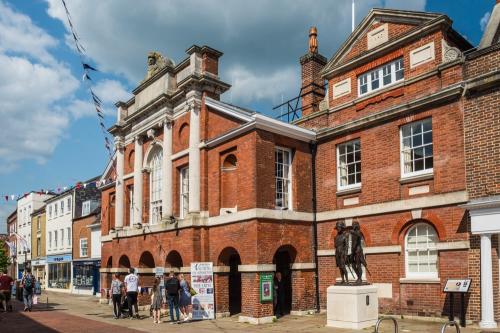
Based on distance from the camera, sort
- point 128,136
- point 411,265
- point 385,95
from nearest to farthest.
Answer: point 411,265 → point 385,95 → point 128,136

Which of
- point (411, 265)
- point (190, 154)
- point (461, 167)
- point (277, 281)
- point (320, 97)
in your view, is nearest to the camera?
point (461, 167)

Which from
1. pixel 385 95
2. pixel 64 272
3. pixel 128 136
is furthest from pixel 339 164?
pixel 64 272

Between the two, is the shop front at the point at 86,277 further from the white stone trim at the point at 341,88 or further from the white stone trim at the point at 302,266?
the white stone trim at the point at 341,88

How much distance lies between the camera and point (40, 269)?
49.9 meters

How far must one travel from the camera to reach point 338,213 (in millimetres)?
17984

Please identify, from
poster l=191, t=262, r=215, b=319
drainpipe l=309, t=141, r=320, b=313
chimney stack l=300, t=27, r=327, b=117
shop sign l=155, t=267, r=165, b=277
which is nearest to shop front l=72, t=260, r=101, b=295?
shop sign l=155, t=267, r=165, b=277

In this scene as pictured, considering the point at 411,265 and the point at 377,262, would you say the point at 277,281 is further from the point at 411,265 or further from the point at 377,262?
the point at 411,265

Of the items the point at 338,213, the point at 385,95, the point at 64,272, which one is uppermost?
the point at 385,95

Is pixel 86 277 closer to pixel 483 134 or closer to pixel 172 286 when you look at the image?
pixel 172 286

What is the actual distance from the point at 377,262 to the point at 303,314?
3400 mm

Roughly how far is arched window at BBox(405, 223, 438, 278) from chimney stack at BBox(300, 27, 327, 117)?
809cm

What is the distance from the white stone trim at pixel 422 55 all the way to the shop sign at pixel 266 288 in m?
8.63

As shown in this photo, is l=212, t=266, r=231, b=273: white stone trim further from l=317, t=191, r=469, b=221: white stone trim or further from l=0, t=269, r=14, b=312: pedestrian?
l=0, t=269, r=14, b=312: pedestrian

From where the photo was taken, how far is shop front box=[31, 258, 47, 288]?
47.7 metres
